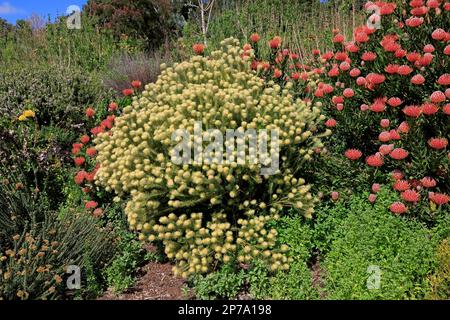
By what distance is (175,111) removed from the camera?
13.5 ft

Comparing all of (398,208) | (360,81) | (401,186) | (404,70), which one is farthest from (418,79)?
(398,208)

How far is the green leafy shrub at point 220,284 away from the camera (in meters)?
3.58

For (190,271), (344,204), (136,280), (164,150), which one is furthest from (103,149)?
(344,204)

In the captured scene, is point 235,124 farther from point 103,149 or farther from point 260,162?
point 103,149

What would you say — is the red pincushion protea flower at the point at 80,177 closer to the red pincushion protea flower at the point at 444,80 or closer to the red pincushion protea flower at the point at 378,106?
the red pincushion protea flower at the point at 378,106

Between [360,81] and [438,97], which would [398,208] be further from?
[360,81]

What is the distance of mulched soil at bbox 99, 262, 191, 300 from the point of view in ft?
12.4

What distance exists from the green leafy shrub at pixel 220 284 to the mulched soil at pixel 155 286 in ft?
0.61

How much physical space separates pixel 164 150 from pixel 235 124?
1.95ft

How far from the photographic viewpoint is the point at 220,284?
3.57 metres

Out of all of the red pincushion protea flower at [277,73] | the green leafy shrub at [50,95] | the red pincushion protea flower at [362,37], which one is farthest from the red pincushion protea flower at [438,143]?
the green leafy shrub at [50,95]

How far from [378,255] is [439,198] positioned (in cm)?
76

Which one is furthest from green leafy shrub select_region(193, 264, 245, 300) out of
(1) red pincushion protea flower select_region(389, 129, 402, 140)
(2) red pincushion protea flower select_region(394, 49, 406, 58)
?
(2) red pincushion protea flower select_region(394, 49, 406, 58)
